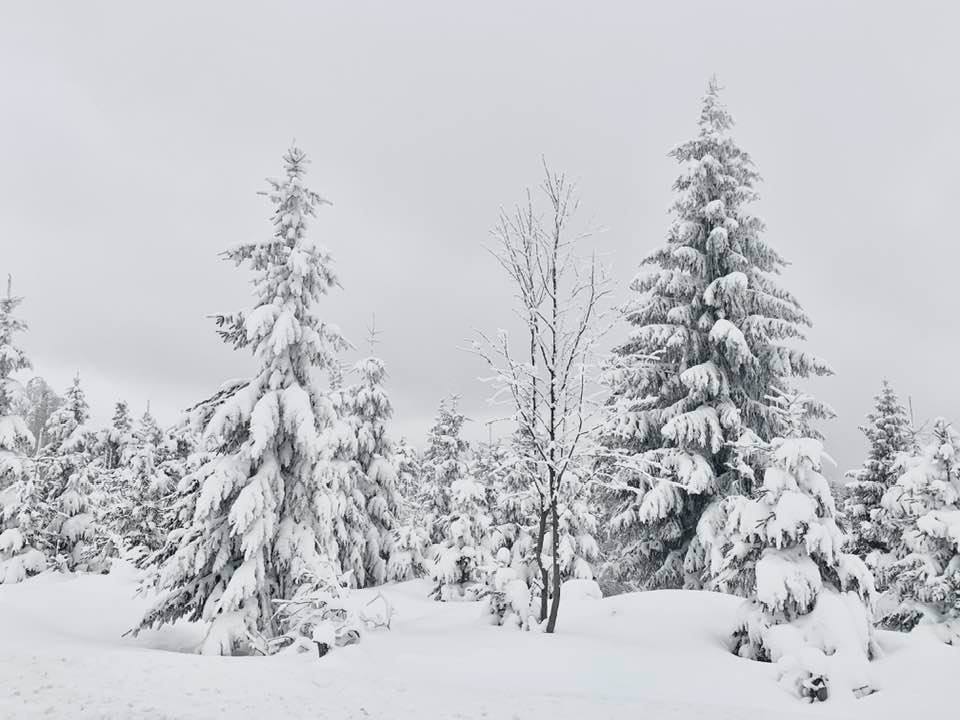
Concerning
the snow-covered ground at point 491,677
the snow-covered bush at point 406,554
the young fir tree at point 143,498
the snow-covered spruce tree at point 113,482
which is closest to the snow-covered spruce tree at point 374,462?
the snow-covered bush at point 406,554

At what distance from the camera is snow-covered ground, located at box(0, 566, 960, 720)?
7.36m

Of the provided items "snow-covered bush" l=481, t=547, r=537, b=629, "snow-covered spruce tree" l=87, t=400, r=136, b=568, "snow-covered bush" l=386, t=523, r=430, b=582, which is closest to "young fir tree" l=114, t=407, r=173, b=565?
"snow-covered spruce tree" l=87, t=400, r=136, b=568

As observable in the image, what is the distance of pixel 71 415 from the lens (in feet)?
104

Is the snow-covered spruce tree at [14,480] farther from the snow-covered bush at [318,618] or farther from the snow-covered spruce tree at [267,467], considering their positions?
the snow-covered bush at [318,618]

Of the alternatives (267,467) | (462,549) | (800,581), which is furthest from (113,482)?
(800,581)

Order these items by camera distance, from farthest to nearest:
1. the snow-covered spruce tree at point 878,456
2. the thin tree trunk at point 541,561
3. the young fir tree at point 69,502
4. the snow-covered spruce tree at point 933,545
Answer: the young fir tree at point 69,502
the snow-covered spruce tree at point 878,456
the snow-covered spruce tree at point 933,545
the thin tree trunk at point 541,561

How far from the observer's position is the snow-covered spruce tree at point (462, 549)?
2609cm

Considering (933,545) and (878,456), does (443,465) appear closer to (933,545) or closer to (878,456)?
(878,456)

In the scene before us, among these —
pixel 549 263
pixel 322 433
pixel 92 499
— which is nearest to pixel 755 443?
pixel 549 263

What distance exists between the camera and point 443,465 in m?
31.5

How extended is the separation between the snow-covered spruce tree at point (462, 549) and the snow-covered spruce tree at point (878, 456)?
14.3 meters

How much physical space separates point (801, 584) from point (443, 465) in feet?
75.8

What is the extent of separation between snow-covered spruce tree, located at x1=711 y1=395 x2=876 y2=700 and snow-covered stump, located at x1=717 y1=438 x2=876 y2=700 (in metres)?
0.01

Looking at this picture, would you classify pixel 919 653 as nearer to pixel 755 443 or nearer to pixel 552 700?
pixel 755 443
